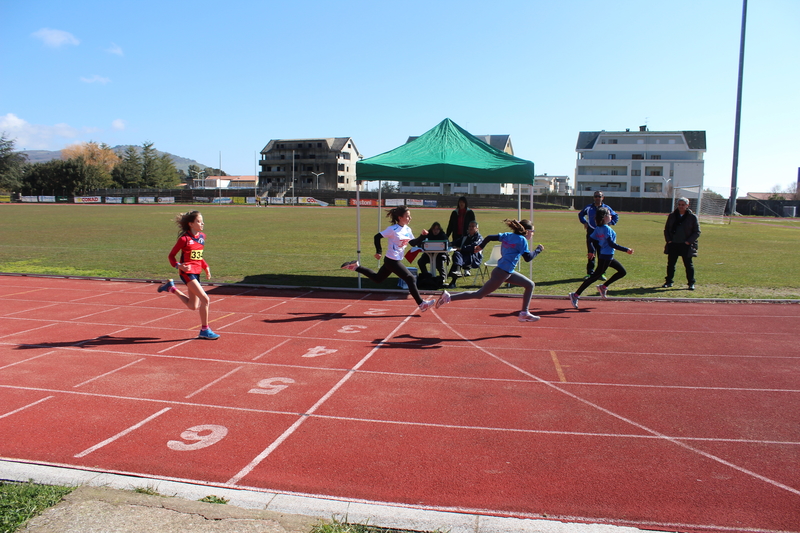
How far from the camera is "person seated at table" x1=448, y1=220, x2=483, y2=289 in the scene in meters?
13.6

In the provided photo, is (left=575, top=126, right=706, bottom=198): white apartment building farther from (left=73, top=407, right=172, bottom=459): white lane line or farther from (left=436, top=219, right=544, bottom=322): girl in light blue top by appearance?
(left=73, top=407, right=172, bottom=459): white lane line

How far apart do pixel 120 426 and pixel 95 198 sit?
315ft

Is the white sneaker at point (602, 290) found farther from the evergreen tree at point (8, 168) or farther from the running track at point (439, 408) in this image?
the evergreen tree at point (8, 168)

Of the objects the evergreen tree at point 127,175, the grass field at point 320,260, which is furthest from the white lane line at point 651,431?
the evergreen tree at point 127,175

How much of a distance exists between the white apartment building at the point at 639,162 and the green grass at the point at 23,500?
85505 millimetres

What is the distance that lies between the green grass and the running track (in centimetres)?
51

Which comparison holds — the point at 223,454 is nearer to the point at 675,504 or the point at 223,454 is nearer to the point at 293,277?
the point at 675,504

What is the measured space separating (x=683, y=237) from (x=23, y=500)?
42.7ft

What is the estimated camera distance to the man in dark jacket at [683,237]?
502 inches

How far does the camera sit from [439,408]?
568cm

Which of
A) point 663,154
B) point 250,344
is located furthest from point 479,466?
point 663,154

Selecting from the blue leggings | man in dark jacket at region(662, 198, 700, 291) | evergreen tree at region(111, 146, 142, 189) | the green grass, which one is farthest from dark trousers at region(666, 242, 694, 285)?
evergreen tree at region(111, 146, 142, 189)

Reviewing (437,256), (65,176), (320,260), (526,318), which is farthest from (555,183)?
(526,318)

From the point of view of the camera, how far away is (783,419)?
543 cm
